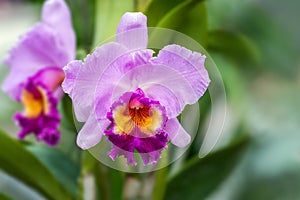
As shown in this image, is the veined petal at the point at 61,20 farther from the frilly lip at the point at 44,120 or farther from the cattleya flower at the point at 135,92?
the cattleya flower at the point at 135,92

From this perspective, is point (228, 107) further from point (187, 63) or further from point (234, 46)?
point (187, 63)

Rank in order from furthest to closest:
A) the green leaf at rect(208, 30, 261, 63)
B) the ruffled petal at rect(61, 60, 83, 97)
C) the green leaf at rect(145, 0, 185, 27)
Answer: the green leaf at rect(208, 30, 261, 63)
the green leaf at rect(145, 0, 185, 27)
the ruffled petal at rect(61, 60, 83, 97)

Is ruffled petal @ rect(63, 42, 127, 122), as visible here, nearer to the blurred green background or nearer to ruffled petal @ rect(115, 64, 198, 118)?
ruffled petal @ rect(115, 64, 198, 118)

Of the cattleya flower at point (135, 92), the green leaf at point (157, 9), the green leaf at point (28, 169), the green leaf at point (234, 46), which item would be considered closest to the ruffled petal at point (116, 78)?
the cattleya flower at point (135, 92)

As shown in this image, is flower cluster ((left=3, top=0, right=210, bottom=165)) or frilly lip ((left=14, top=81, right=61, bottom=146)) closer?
flower cluster ((left=3, top=0, right=210, bottom=165))

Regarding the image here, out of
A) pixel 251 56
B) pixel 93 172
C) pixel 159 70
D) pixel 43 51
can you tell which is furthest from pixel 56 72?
pixel 251 56

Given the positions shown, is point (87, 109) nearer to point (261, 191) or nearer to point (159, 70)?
point (159, 70)

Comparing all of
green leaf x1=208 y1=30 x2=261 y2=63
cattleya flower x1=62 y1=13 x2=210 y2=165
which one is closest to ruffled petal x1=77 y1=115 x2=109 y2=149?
cattleya flower x1=62 y1=13 x2=210 y2=165
